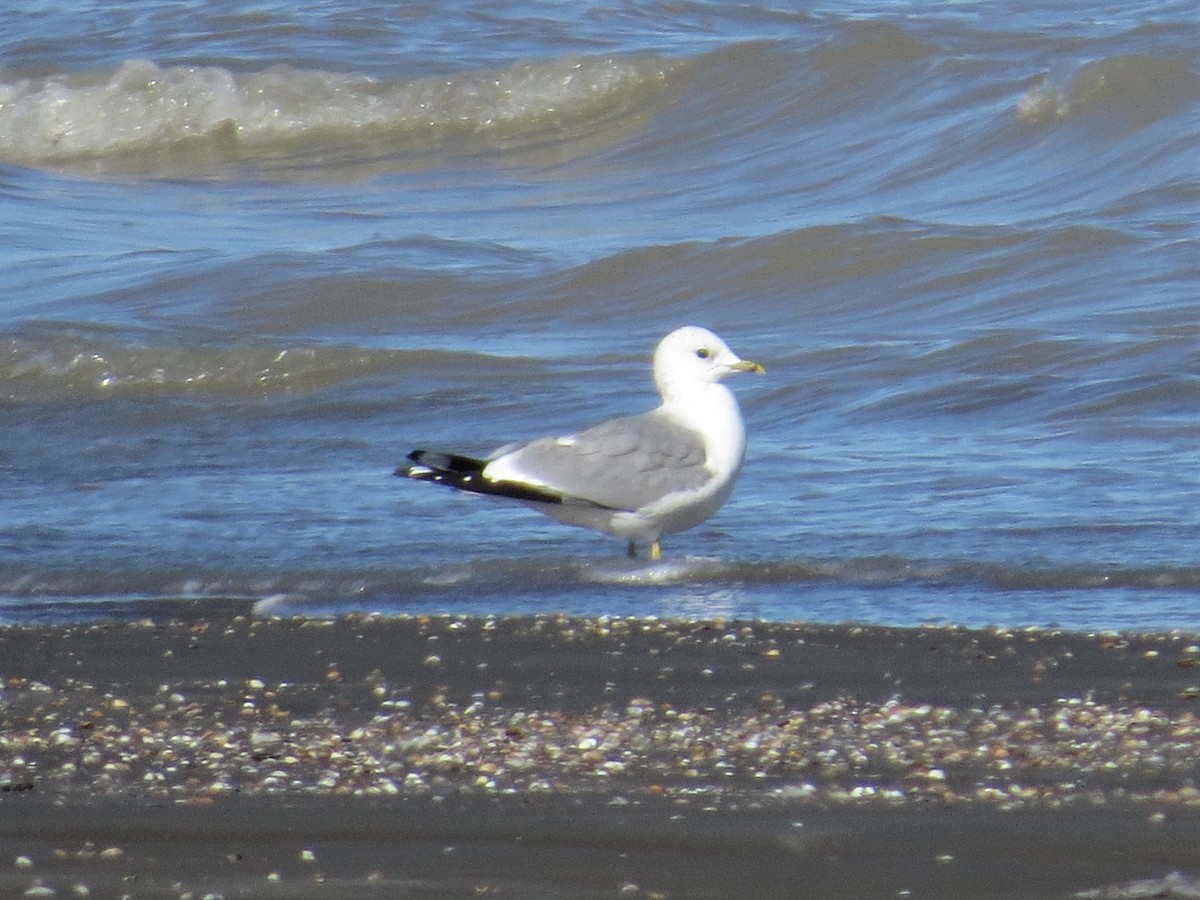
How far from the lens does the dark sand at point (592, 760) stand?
2.79m

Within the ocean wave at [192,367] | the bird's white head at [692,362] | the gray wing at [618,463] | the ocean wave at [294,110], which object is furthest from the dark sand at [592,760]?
the ocean wave at [294,110]

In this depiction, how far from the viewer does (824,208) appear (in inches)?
418

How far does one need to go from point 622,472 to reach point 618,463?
41 mm

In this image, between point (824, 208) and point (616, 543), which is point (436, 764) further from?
point (824, 208)

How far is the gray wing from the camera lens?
5.48 metres

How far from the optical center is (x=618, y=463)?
5.58m

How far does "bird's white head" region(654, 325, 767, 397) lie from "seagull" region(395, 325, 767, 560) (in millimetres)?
183

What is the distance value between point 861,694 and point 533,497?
1839 mm

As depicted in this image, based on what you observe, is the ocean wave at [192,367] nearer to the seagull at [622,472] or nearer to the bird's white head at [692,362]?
the bird's white head at [692,362]

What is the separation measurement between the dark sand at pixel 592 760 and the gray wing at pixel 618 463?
109 cm

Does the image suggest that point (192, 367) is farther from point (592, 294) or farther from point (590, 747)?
point (590, 747)

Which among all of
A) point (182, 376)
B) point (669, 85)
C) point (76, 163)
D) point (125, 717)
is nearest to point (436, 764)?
point (125, 717)

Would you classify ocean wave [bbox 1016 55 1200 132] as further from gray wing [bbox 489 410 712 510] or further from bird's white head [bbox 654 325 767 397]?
gray wing [bbox 489 410 712 510]

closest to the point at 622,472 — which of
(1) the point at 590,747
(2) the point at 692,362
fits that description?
(2) the point at 692,362
